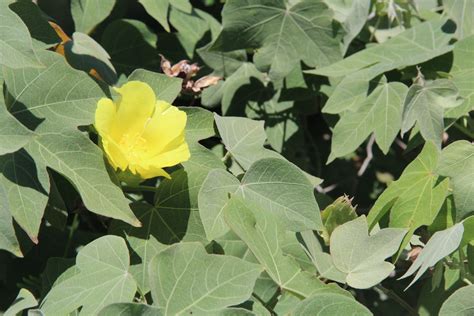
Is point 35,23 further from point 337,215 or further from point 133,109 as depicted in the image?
point 337,215

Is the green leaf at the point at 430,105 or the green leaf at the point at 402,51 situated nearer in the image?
the green leaf at the point at 430,105

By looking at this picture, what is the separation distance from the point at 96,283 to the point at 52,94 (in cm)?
29

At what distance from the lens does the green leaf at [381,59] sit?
1513 mm

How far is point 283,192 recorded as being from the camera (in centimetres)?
123

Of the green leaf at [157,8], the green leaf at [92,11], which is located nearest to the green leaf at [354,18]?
the green leaf at [157,8]

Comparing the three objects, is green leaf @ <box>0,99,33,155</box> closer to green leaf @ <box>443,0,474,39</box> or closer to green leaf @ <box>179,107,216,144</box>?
green leaf @ <box>179,107,216,144</box>

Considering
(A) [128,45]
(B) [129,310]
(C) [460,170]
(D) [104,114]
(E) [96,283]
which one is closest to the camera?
(B) [129,310]

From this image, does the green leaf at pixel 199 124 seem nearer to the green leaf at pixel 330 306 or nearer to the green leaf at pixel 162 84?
the green leaf at pixel 162 84

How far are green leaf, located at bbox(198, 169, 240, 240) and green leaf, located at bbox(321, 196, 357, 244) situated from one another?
0.56 feet

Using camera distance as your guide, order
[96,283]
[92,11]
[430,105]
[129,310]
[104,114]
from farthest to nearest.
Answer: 1. [92,11]
2. [430,105]
3. [104,114]
4. [96,283]
5. [129,310]

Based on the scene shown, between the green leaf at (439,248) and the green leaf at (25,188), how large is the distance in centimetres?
54

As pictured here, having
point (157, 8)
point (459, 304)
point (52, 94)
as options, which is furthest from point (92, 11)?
point (459, 304)

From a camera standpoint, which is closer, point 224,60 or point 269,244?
point 269,244

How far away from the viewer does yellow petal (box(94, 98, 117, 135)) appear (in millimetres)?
1200
